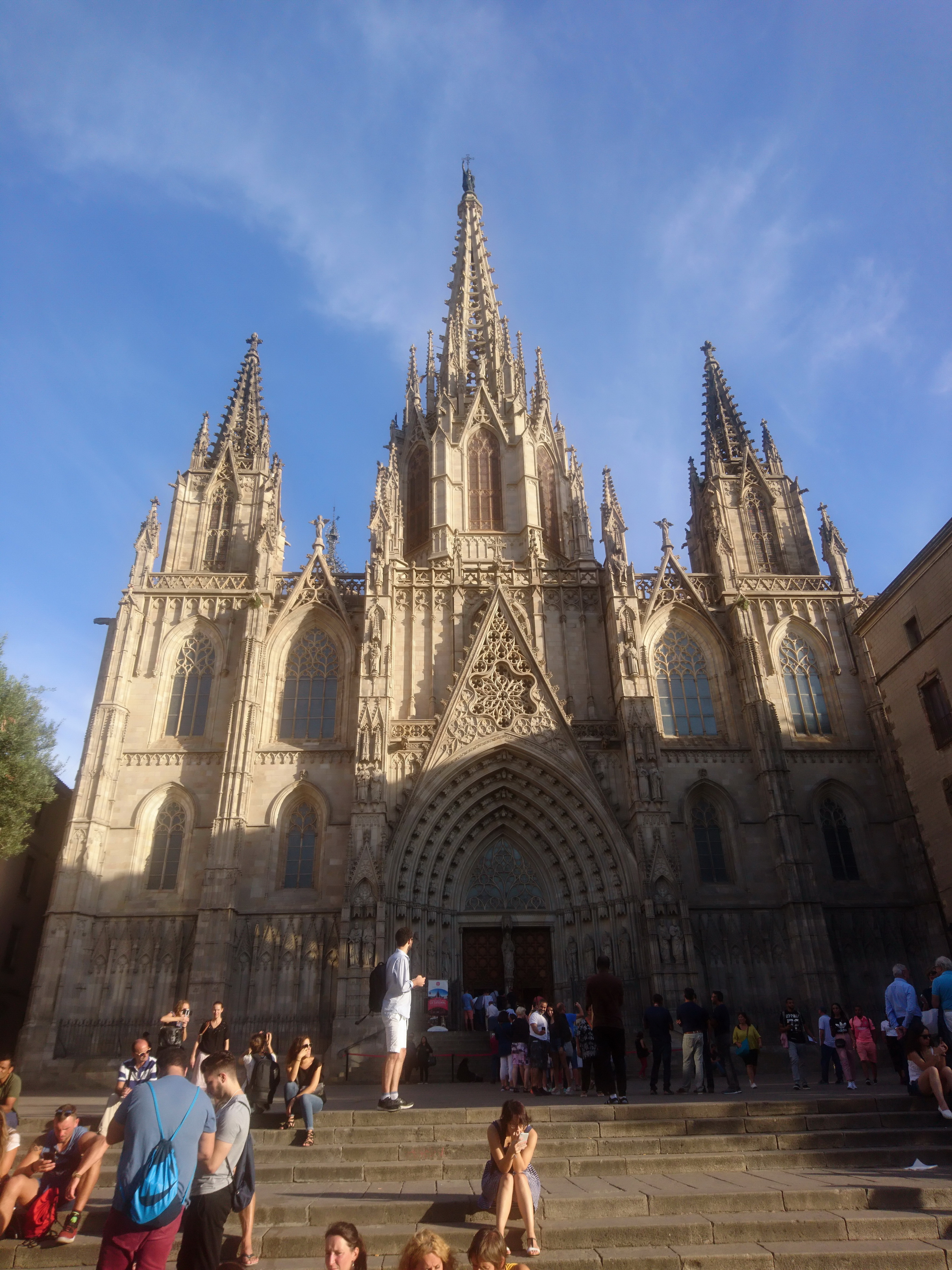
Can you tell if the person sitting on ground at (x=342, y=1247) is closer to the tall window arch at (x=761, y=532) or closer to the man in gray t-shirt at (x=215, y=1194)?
the man in gray t-shirt at (x=215, y=1194)

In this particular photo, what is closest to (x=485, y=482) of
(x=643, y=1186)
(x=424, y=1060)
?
(x=424, y=1060)

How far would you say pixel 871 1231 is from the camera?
23.9ft

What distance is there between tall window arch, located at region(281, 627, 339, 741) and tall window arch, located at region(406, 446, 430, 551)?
260 inches

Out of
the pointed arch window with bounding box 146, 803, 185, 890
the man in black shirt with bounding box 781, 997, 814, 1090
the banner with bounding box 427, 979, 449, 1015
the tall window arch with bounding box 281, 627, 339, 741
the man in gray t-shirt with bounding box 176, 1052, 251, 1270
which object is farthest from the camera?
the tall window arch with bounding box 281, 627, 339, 741

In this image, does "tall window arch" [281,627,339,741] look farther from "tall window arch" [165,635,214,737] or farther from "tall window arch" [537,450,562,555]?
"tall window arch" [537,450,562,555]

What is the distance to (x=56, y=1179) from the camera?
25.7 feet

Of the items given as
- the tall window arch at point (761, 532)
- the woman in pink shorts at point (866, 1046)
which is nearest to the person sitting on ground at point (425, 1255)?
the woman in pink shorts at point (866, 1046)

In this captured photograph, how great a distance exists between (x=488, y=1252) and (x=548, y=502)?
30573 millimetres

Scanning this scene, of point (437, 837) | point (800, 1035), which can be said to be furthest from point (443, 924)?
point (800, 1035)

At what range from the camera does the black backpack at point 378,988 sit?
10.8m

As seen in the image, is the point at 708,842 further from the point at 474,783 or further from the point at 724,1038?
the point at 724,1038

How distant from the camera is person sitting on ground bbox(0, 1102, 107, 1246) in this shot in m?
7.32

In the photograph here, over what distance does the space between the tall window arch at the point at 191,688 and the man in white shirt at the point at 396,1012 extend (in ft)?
56.1

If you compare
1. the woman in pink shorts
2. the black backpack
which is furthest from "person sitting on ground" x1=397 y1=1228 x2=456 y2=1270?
the woman in pink shorts
